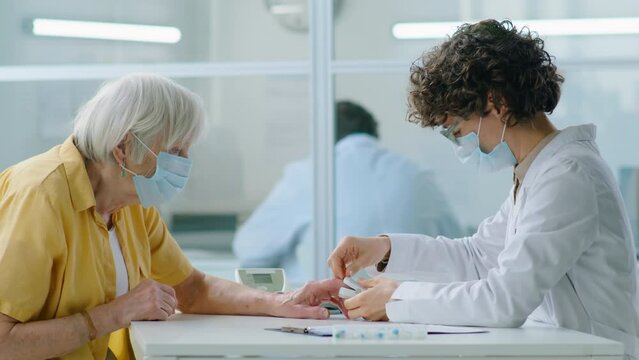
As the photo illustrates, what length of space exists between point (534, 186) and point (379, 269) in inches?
22.6

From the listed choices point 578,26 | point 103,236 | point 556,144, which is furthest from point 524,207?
point 578,26

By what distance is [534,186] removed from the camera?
215cm

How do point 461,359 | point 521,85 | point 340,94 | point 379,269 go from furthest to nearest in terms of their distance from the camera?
1. point 340,94
2. point 379,269
3. point 521,85
4. point 461,359

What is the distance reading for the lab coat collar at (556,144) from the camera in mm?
2197

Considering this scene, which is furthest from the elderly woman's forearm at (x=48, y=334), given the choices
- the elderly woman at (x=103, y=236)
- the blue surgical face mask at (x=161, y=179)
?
the blue surgical face mask at (x=161, y=179)

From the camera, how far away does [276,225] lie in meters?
5.26

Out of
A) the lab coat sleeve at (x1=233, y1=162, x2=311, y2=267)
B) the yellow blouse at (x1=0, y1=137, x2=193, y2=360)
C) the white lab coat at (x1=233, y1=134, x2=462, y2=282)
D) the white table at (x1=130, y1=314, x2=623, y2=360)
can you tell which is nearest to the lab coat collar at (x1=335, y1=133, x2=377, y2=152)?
the white lab coat at (x1=233, y1=134, x2=462, y2=282)

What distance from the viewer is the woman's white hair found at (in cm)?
229

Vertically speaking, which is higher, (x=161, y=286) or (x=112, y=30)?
(x=112, y=30)

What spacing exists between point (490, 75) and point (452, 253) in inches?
21.4

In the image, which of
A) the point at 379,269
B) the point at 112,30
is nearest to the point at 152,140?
the point at 379,269

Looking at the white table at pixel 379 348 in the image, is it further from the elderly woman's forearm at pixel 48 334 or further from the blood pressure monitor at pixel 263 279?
the blood pressure monitor at pixel 263 279

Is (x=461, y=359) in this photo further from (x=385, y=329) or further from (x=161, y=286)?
(x=161, y=286)

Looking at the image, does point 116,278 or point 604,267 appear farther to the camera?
point 116,278
